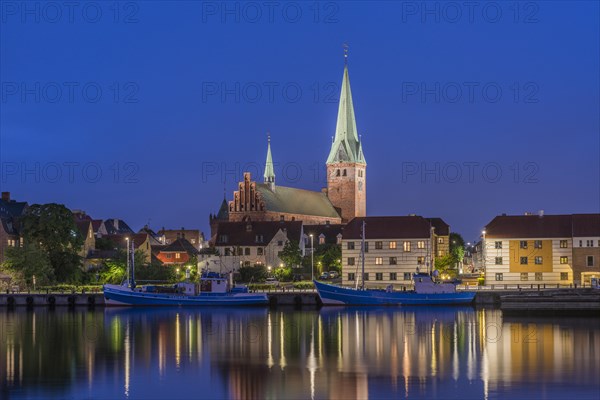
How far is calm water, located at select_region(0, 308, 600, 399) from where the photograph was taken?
38.3m

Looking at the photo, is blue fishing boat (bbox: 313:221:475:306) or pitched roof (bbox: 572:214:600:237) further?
pitched roof (bbox: 572:214:600:237)

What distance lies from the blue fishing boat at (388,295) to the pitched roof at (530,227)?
1012 cm

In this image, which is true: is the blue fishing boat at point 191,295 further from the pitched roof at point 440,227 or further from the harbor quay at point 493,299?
the pitched roof at point 440,227

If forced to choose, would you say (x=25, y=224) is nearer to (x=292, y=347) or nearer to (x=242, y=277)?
(x=242, y=277)

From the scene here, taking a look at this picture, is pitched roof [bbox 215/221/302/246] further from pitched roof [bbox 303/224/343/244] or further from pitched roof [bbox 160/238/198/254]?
pitched roof [bbox 160/238/198/254]

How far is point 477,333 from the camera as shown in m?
59.9

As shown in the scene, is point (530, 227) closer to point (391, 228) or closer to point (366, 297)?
point (391, 228)

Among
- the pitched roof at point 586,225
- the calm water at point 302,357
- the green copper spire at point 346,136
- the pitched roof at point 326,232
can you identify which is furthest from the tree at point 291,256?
the green copper spire at point 346,136

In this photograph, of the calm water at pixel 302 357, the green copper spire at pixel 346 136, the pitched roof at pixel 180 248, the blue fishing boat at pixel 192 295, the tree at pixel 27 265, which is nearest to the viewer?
the calm water at pixel 302 357

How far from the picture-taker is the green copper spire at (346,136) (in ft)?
607

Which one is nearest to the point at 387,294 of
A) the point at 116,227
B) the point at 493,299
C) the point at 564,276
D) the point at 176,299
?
the point at 493,299

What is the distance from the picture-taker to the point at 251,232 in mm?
126000

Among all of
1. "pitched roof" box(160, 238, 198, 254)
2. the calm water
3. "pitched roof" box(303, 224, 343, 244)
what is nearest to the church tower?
"pitched roof" box(303, 224, 343, 244)

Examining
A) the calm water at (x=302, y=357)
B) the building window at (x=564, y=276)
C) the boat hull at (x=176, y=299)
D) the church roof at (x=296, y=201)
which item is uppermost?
the church roof at (x=296, y=201)
